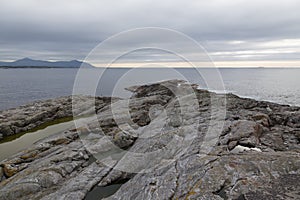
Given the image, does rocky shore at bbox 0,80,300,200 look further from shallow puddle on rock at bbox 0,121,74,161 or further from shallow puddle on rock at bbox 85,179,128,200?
shallow puddle on rock at bbox 0,121,74,161

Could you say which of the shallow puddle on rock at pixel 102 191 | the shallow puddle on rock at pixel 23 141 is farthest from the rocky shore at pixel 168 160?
the shallow puddle on rock at pixel 23 141

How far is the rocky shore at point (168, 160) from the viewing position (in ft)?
36.2

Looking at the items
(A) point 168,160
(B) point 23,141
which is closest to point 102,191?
(A) point 168,160

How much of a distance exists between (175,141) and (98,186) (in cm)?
686

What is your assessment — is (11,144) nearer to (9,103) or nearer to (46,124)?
(46,124)

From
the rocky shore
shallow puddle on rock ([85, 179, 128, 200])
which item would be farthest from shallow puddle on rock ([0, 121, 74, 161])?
shallow puddle on rock ([85, 179, 128, 200])

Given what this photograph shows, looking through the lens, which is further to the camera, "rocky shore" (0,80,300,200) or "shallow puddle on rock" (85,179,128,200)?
"shallow puddle on rock" (85,179,128,200)

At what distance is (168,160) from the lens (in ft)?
50.6

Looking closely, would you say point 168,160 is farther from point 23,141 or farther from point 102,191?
point 23,141

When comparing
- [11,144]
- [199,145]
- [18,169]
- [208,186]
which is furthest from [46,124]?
Result: [208,186]

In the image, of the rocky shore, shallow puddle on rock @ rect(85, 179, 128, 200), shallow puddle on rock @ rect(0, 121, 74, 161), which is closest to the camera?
the rocky shore

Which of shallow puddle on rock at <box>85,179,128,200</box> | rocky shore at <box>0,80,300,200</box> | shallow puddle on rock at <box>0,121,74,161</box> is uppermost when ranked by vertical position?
rocky shore at <box>0,80,300,200</box>

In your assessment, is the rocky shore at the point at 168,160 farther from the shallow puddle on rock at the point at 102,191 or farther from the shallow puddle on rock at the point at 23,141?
the shallow puddle on rock at the point at 23,141

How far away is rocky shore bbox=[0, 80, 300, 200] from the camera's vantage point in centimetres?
1103
